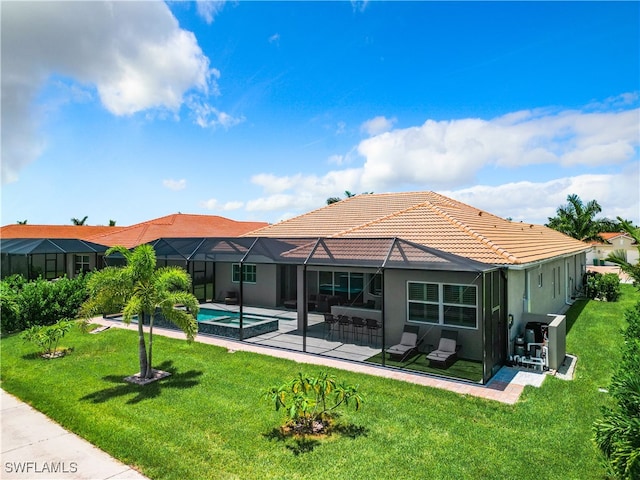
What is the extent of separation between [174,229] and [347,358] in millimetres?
23165

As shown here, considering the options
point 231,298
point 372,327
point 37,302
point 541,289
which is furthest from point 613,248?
point 37,302

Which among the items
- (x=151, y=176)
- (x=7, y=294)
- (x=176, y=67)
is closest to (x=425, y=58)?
(x=176, y=67)

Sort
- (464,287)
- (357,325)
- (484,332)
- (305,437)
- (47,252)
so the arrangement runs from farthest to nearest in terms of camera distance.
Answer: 1. (47,252)
2. (357,325)
3. (464,287)
4. (484,332)
5. (305,437)

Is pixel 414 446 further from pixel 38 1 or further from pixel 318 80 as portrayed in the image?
pixel 318 80

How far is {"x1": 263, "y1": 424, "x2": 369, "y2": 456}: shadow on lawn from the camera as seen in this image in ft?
22.4

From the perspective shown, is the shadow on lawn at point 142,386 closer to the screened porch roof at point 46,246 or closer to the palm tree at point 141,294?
the palm tree at point 141,294

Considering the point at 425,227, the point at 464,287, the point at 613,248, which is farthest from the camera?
the point at 613,248

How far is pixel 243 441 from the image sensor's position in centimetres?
702

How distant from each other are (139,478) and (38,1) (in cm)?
1117

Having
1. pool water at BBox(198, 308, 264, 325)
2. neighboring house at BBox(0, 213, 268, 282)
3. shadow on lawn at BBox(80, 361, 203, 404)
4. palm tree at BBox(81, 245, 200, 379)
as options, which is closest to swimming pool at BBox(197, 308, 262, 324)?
pool water at BBox(198, 308, 264, 325)

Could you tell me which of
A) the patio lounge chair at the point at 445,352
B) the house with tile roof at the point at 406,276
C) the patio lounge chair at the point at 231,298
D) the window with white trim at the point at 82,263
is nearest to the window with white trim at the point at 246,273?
the house with tile roof at the point at 406,276

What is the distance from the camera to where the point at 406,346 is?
12.2 m

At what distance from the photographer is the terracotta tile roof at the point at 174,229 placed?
2781 cm

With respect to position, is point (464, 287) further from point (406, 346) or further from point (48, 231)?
point (48, 231)
